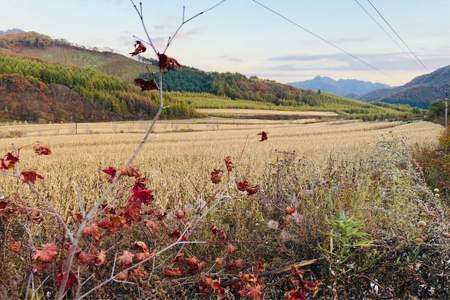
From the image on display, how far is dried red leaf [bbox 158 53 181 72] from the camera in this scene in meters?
2.57

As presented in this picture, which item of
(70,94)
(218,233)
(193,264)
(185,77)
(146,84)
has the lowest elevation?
(193,264)

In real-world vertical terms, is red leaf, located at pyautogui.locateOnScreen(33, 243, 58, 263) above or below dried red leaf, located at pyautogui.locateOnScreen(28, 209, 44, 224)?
above

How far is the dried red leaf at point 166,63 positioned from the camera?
8.44 feet

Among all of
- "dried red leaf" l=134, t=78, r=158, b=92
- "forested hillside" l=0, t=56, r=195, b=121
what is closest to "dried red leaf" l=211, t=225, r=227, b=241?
"dried red leaf" l=134, t=78, r=158, b=92

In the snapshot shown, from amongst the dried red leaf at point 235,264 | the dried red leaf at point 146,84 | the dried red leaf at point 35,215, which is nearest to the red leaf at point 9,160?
the dried red leaf at point 35,215

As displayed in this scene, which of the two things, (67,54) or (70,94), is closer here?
(70,94)

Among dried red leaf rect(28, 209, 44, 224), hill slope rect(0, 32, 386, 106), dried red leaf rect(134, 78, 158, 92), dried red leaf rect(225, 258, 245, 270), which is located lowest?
dried red leaf rect(225, 258, 245, 270)

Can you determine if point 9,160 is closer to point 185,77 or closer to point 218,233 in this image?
point 218,233

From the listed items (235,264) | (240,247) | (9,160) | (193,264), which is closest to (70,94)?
(240,247)

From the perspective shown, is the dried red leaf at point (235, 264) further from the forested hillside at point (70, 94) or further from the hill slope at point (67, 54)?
the hill slope at point (67, 54)

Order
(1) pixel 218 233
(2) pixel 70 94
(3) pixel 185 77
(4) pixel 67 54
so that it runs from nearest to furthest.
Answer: (1) pixel 218 233
(2) pixel 70 94
(3) pixel 185 77
(4) pixel 67 54

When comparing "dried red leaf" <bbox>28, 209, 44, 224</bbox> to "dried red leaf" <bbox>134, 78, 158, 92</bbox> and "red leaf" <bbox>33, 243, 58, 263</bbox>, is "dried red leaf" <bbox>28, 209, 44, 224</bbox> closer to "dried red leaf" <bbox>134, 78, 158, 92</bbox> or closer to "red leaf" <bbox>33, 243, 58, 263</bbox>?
"red leaf" <bbox>33, 243, 58, 263</bbox>

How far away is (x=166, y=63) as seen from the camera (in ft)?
8.48

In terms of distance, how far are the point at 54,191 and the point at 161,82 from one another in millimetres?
5655
